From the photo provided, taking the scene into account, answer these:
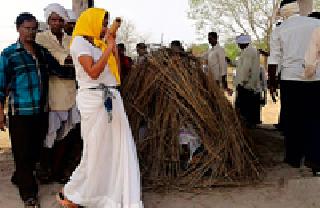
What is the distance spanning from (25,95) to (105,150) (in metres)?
1.03

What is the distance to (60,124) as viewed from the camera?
5.18 meters

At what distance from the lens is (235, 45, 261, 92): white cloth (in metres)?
8.77

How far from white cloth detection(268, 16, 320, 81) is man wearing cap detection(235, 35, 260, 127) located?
2.77 metres

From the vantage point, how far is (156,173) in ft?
17.0

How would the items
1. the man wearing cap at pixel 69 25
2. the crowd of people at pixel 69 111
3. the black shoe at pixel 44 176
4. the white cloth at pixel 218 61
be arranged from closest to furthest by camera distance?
the crowd of people at pixel 69 111 → the black shoe at pixel 44 176 → the man wearing cap at pixel 69 25 → the white cloth at pixel 218 61

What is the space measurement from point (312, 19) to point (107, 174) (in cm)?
297

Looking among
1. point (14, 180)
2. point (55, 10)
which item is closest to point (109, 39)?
point (55, 10)

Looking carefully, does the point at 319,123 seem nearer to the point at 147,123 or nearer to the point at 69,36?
the point at 147,123

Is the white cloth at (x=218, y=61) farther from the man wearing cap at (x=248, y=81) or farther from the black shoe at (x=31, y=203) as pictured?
the black shoe at (x=31, y=203)

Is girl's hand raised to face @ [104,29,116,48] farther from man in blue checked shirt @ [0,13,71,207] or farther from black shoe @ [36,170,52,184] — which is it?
black shoe @ [36,170,52,184]

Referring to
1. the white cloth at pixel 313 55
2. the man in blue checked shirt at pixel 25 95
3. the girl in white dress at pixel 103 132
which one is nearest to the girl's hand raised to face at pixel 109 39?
the girl in white dress at pixel 103 132

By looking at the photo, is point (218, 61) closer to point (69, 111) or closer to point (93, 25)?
point (69, 111)

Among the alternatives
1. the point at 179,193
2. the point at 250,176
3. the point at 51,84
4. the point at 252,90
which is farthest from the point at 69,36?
the point at 252,90

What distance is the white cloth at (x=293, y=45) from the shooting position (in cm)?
556
